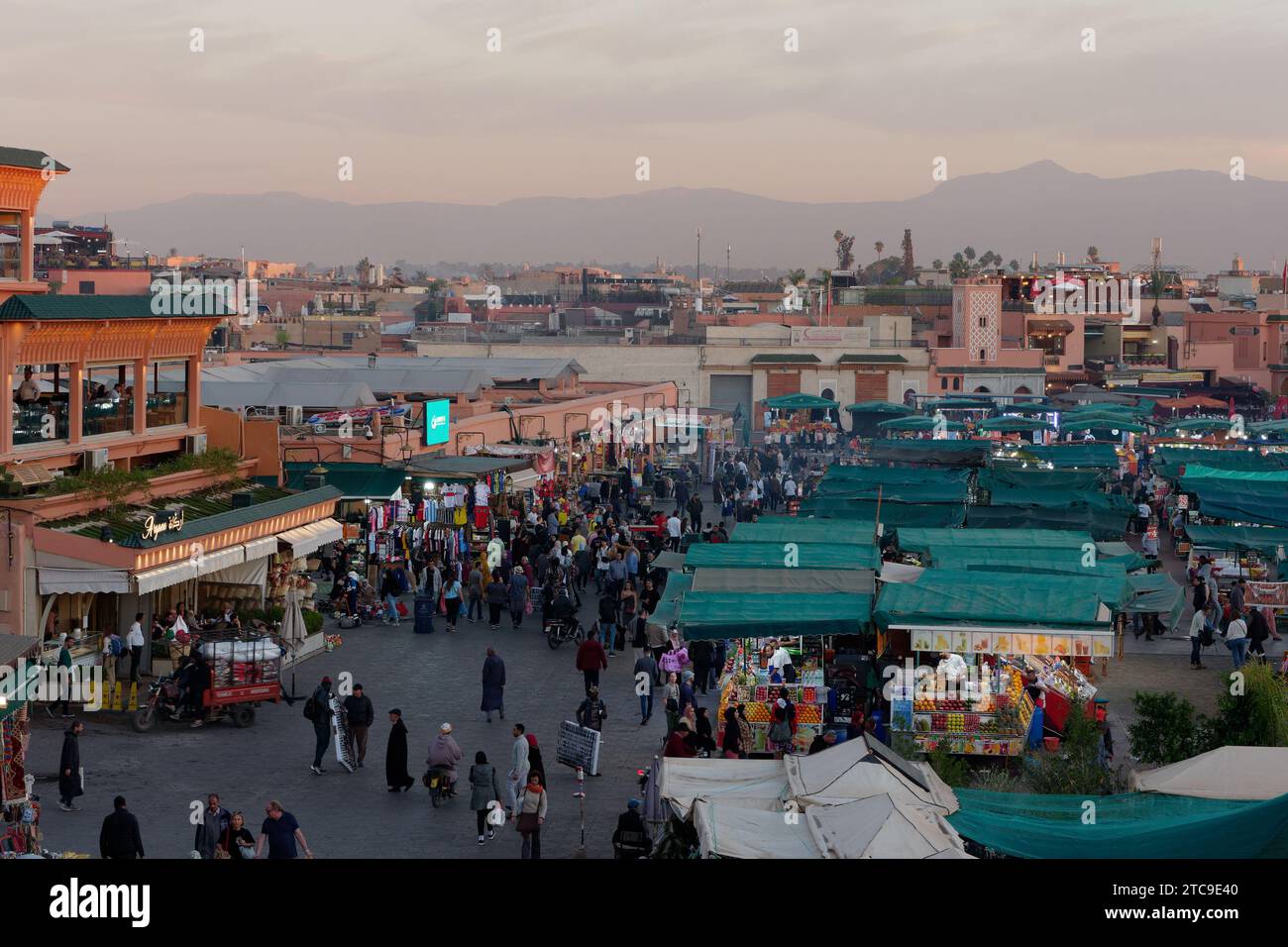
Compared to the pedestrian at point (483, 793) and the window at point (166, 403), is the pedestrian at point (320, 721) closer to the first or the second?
the pedestrian at point (483, 793)

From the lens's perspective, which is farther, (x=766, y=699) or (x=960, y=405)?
(x=960, y=405)

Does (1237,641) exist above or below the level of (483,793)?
above

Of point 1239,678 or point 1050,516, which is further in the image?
point 1050,516

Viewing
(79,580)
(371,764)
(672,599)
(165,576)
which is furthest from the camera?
(672,599)

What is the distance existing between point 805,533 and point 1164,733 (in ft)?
34.9

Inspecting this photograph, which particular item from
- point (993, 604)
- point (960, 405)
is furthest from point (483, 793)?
point (960, 405)

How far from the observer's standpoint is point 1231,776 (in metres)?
12.7

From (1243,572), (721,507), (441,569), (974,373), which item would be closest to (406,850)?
(441,569)

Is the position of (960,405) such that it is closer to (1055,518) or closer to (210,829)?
(1055,518)

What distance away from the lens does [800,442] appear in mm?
58094

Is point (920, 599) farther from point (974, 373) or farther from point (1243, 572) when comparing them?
point (974, 373)

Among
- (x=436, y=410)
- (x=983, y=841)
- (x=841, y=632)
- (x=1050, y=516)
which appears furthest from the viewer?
(x=436, y=410)

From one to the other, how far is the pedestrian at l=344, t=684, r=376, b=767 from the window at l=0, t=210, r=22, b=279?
28.5ft
